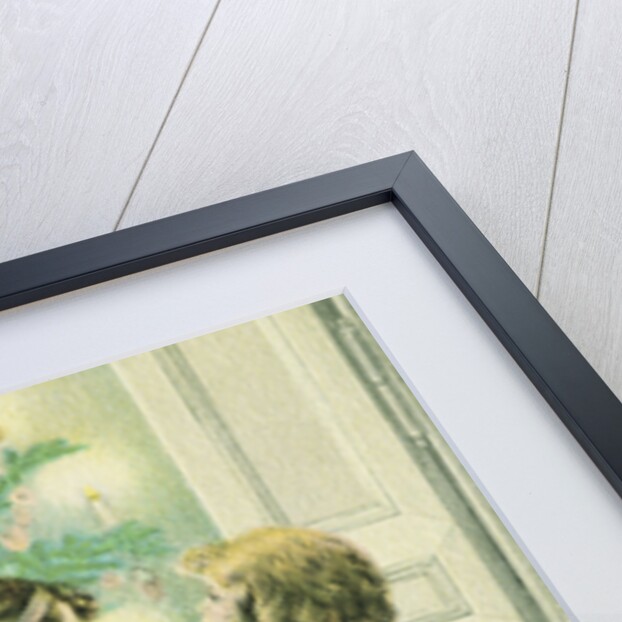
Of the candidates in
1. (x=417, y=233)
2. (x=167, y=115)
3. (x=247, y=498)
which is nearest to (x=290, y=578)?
(x=247, y=498)

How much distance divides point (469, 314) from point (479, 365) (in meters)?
0.03

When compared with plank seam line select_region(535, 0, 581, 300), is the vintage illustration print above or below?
below

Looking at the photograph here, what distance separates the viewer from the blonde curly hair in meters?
0.40

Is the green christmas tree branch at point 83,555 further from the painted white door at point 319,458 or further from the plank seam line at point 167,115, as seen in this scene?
the plank seam line at point 167,115

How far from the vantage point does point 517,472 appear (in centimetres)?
43

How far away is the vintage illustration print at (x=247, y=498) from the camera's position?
15.8 inches

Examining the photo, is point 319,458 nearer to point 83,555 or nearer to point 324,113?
point 83,555

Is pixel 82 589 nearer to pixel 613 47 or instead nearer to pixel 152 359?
pixel 152 359

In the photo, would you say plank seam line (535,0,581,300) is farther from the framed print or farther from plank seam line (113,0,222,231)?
plank seam line (113,0,222,231)

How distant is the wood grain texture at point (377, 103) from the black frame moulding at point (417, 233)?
0.14 ft

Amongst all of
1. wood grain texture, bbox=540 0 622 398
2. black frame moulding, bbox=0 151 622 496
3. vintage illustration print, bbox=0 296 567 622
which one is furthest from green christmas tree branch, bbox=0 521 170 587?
wood grain texture, bbox=540 0 622 398

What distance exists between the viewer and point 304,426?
1.43 feet

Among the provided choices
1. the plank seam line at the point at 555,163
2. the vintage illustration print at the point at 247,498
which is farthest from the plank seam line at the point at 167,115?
the plank seam line at the point at 555,163

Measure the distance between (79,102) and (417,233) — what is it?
222mm
